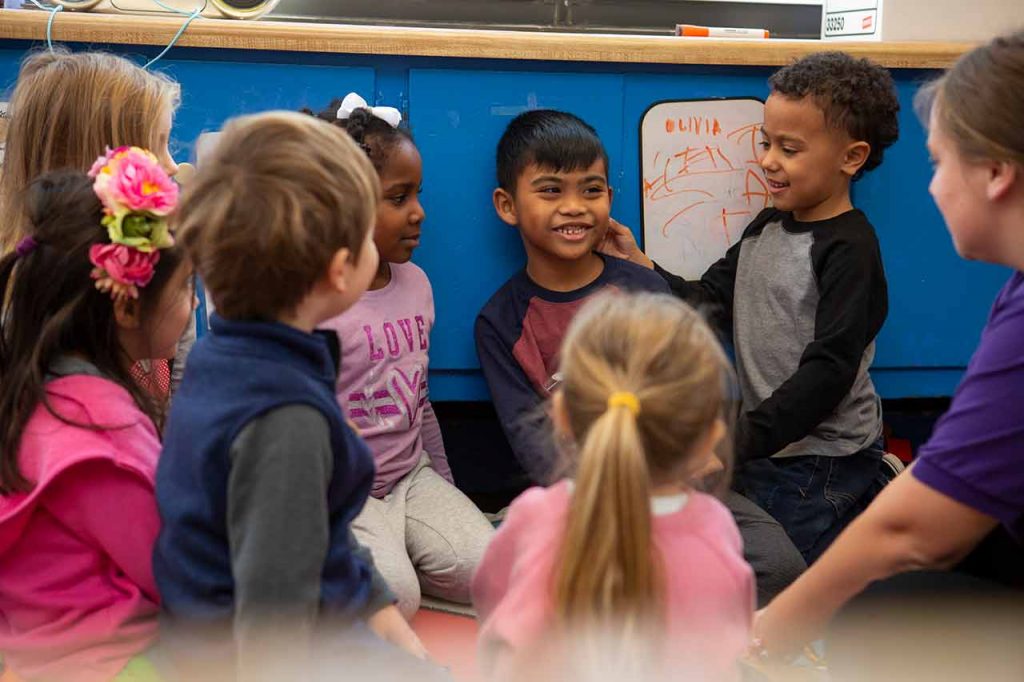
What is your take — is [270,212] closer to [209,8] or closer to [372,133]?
[372,133]

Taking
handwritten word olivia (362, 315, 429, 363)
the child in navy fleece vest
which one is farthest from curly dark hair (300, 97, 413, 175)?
the child in navy fleece vest

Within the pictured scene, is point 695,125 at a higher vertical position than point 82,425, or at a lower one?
higher

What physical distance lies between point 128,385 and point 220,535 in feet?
0.96

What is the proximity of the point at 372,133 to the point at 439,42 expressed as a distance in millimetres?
240

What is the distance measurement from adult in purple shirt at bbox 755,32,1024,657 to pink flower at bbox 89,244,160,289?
91cm

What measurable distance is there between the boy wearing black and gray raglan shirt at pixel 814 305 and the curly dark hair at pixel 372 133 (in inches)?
20.2

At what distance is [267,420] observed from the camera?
1.16m

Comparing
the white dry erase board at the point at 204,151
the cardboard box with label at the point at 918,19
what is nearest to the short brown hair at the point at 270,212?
the white dry erase board at the point at 204,151

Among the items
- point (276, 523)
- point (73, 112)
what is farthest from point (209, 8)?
point (276, 523)

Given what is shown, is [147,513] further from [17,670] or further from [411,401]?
[411,401]

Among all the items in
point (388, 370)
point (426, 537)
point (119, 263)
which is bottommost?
point (426, 537)

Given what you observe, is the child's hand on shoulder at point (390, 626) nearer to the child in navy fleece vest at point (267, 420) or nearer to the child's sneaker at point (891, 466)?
the child in navy fleece vest at point (267, 420)

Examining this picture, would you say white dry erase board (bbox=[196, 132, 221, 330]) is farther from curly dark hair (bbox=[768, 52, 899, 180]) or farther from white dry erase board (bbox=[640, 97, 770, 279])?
curly dark hair (bbox=[768, 52, 899, 180])

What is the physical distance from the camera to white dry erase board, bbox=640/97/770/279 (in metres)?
2.23
